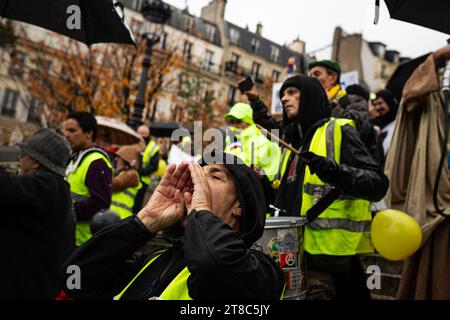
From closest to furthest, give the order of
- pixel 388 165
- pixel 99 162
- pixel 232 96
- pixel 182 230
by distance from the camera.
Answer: pixel 182 230
pixel 388 165
pixel 99 162
pixel 232 96

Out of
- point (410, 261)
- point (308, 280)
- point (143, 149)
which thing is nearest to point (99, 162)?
point (308, 280)

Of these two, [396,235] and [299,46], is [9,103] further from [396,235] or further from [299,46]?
[396,235]

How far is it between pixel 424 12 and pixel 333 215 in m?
1.42

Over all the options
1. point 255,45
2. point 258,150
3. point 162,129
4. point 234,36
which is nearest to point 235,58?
point 234,36

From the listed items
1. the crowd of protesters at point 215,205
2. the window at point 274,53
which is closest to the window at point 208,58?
the window at point 274,53

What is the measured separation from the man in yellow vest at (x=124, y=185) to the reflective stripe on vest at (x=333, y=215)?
305 centimetres

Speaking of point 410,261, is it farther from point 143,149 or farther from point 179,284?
point 143,149

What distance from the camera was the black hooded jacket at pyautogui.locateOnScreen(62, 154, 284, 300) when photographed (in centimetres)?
166

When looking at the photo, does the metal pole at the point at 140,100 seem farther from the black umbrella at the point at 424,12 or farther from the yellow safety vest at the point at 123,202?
the black umbrella at the point at 424,12

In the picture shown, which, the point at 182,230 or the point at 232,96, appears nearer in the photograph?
the point at 182,230

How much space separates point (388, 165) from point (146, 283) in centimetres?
274

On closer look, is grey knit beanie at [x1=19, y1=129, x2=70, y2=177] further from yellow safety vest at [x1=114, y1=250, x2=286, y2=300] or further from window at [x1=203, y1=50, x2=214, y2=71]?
window at [x1=203, y1=50, x2=214, y2=71]

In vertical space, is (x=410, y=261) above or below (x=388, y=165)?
below
